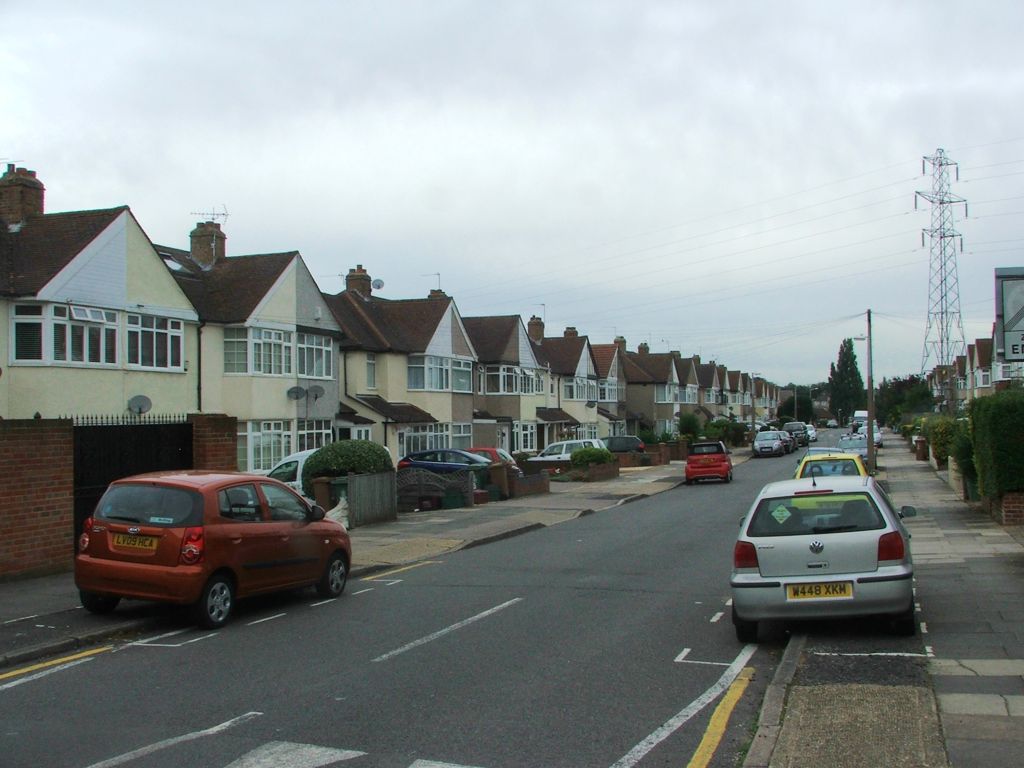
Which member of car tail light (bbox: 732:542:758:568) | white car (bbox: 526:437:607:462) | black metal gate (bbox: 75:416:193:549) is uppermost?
black metal gate (bbox: 75:416:193:549)

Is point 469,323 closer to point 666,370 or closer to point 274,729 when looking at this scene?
point 666,370

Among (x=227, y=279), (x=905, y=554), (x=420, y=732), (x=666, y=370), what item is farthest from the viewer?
(x=666, y=370)

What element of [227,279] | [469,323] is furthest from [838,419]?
[227,279]

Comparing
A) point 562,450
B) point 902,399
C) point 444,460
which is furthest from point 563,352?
point 902,399

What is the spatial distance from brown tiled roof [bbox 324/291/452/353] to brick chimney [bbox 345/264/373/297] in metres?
0.47

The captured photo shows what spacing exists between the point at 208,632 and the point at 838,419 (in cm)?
14657

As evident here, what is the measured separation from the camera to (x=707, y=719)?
6.91m

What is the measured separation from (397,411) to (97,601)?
92.4 ft

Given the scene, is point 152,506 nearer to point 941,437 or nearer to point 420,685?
point 420,685

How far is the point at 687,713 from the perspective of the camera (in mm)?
7055

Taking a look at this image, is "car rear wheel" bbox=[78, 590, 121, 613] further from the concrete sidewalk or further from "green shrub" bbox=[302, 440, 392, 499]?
"green shrub" bbox=[302, 440, 392, 499]

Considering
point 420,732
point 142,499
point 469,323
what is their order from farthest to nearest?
point 469,323, point 142,499, point 420,732

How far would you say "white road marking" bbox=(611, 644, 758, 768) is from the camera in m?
6.09

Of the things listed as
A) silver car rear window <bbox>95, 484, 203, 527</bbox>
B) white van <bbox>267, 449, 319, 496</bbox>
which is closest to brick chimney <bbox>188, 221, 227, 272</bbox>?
white van <bbox>267, 449, 319, 496</bbox>
